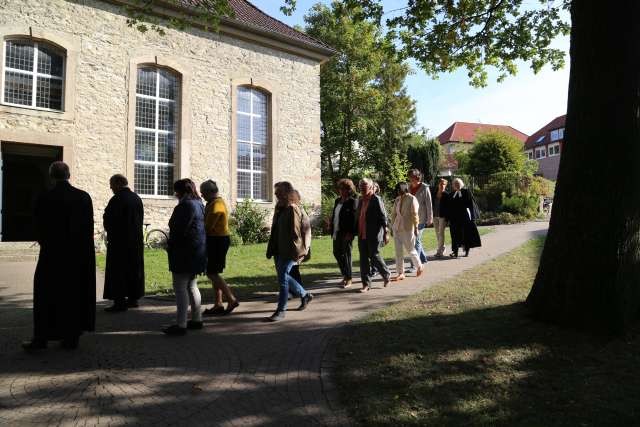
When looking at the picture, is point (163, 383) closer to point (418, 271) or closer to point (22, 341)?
point (22, 341)

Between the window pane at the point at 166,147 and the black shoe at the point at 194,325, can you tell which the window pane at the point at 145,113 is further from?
the black shoe at the point at 194,325

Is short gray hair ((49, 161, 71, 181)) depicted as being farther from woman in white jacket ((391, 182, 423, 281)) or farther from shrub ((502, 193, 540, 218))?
shrub ((502, 193, 540, 218))

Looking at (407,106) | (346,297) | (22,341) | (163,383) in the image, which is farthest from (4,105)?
(407,106)

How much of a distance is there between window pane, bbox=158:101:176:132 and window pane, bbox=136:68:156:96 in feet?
1.63

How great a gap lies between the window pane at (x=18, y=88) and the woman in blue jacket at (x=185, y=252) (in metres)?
10.9

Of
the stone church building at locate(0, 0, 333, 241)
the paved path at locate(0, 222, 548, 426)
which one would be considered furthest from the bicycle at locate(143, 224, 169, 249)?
the paved path at locate(0, 222, 548, 426)

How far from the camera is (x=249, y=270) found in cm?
993

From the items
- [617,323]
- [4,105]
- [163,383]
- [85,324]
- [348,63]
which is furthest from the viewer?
[348,63]

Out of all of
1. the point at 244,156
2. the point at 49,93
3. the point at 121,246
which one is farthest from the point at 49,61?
the point at 121,246

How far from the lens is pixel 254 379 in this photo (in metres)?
3.92

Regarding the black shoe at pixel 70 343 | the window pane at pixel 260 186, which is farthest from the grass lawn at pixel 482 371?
the window pane at pixel 260 186

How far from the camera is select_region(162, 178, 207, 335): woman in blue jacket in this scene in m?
5.26

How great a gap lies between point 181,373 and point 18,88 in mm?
12860

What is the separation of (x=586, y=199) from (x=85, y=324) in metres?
5.17
